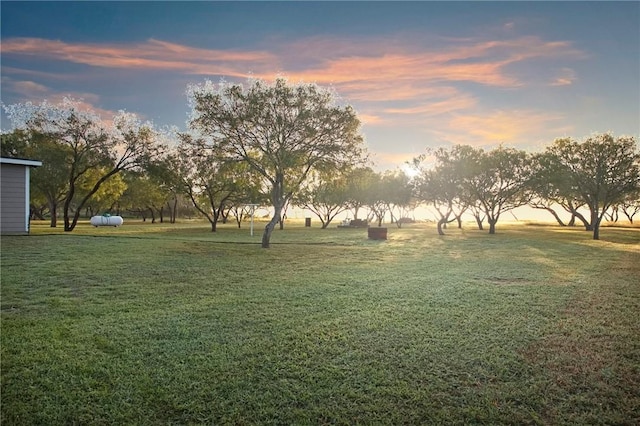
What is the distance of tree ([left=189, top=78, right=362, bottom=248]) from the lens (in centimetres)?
1973

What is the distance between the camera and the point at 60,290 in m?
8.53

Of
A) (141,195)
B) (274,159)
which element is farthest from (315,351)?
(141,195)

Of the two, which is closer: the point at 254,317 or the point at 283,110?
the point at 254,317

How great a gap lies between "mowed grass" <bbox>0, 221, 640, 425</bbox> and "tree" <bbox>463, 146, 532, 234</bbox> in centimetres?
3126

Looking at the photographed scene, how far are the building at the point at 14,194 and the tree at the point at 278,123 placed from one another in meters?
8.85

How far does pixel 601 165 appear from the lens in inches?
1262

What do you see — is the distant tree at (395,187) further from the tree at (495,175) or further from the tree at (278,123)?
the tree at (278,123)

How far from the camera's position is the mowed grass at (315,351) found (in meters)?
3.69

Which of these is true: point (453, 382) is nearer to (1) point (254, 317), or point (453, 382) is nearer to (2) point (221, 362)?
(2) point (221, 362)

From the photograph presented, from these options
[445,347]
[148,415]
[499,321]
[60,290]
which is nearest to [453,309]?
[499,321]

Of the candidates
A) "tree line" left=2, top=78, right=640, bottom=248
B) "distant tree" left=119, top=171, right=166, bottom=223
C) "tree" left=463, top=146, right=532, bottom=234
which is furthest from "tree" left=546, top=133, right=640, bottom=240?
"distant tree" left=119, top=171, right=166, bottom=223

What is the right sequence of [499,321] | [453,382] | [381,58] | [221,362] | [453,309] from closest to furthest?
[453,382] < [221,362] < [499,321] < [453,309] < [381,58]

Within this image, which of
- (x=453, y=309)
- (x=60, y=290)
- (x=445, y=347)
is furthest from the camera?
(x=60, y=290)

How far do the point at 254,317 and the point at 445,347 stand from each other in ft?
10.6
